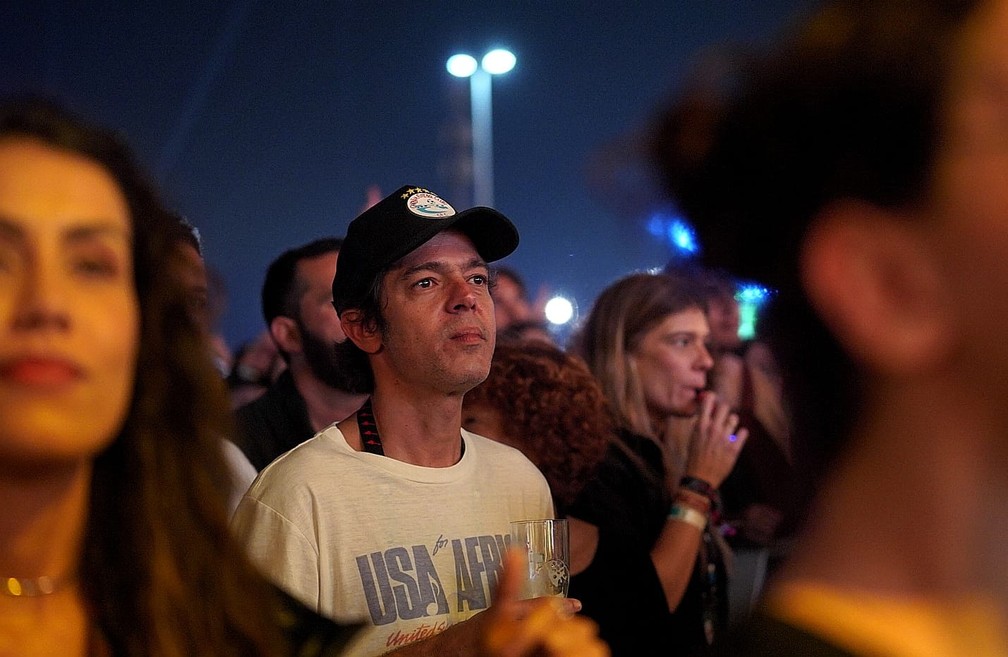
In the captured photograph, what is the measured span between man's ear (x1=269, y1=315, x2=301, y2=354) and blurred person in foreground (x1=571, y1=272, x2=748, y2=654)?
42.1 inches

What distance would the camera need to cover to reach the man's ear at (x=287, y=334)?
3.36 metres

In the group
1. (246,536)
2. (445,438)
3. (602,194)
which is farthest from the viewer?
(445,438)

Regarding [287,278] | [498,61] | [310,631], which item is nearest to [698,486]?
[310,631]

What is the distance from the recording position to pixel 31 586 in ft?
3.53

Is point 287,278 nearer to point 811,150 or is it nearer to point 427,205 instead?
point 427,205

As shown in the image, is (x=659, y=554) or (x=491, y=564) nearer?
(x=491, y=564)

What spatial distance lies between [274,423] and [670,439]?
1404 mm

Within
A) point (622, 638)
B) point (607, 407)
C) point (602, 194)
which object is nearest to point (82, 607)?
point (602, 194)

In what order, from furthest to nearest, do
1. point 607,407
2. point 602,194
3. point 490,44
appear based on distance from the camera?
point 490,44 → point 607,407 → point 602,194

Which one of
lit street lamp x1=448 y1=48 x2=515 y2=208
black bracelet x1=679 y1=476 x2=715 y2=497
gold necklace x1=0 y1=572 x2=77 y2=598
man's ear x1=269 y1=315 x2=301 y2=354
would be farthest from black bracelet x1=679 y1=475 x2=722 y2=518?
lit street lamp x1=448 y1=48 x2=515 y2=208

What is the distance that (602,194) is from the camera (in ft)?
2.50

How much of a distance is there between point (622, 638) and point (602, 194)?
1.70 metres

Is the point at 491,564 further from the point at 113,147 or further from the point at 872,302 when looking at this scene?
the point at 872,302

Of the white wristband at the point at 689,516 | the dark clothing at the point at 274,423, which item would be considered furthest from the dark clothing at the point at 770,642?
the dark clothing at the point at 274,423
